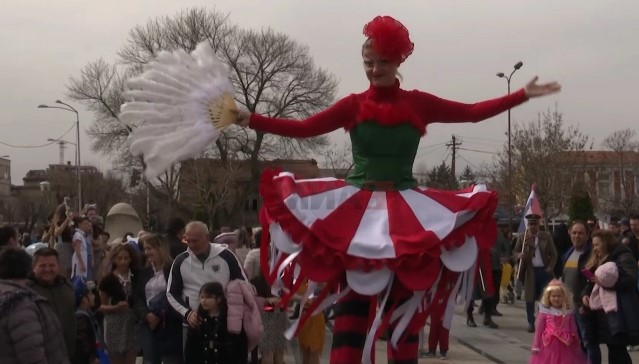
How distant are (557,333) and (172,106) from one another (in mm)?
4711

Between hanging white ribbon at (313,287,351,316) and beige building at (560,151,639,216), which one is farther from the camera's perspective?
beige building at (560,151,639,216)

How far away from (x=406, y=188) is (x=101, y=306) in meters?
3.96

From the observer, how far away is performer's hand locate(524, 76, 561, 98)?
3910 millimetres

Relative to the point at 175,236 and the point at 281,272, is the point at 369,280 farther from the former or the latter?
the point at 175,236

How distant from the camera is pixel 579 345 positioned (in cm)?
734

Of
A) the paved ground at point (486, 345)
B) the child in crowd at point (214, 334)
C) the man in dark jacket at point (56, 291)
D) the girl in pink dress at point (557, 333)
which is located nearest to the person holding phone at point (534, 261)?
the paved ground at point (486, 345)

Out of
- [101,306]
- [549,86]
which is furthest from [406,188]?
[101,306]

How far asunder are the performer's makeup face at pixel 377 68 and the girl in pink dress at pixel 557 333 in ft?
13.4

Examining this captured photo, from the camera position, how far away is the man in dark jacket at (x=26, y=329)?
439 cm

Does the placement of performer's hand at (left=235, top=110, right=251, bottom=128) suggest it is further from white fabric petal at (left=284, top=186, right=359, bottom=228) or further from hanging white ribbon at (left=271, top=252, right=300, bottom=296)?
hanging white ribbon at (left=271, top=252, right=300, bottom=296)

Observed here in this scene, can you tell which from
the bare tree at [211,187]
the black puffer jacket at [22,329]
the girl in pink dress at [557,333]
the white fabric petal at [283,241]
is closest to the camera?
the white fabric petal at [283,241]

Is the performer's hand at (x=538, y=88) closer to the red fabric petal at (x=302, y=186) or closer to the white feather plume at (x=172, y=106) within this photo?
the red fabric petal at (x=302, y=186)

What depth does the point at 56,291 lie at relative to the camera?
5.58 meters

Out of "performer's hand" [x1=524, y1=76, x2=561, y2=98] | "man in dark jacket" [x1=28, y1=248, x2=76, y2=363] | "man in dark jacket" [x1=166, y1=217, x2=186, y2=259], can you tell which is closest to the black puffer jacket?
"man in dark jacket" [x1=28, y1=248, x2=76, y2=363]
